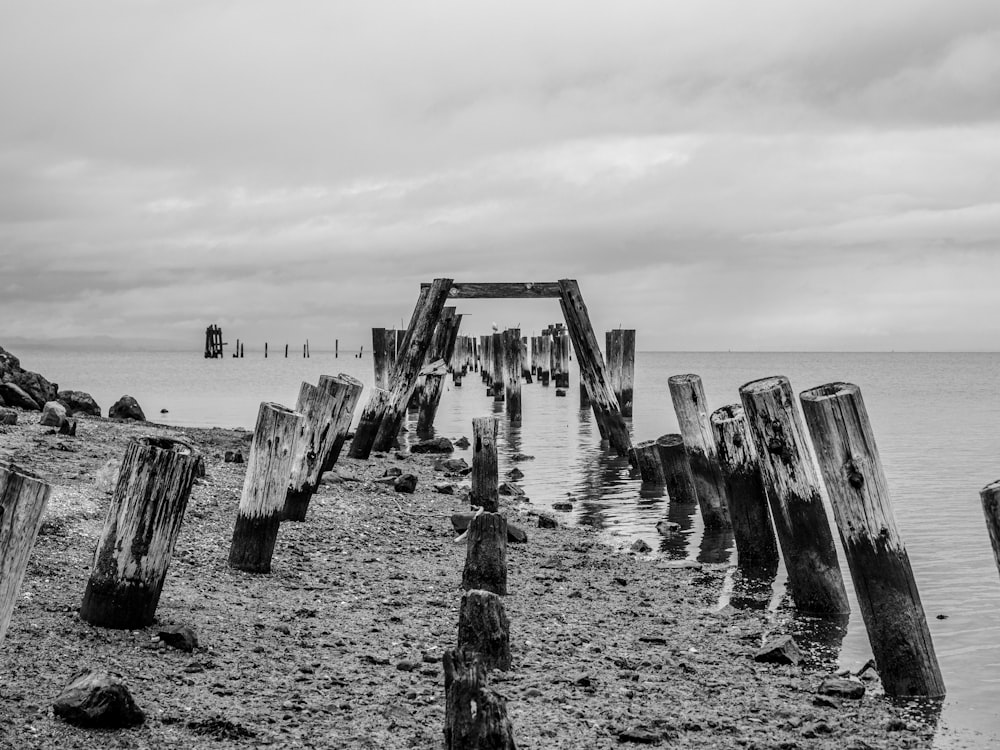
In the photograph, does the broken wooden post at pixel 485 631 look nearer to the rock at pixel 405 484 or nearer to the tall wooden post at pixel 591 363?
the rock at pixel 405 484

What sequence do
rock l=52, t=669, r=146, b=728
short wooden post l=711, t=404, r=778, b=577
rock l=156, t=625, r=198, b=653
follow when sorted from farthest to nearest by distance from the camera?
short wooden post l=711, t=404, r=778, b=577, rock l=156, t=625, r=198, b=653, rock l=52, t=669, r=146, b=728

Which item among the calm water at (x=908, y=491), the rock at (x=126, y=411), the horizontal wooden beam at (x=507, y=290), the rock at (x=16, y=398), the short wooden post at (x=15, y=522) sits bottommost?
the calm water at (x=908, y=491)

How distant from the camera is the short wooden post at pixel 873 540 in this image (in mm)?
5617

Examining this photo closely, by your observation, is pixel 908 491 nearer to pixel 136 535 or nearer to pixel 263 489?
pixel 263 489

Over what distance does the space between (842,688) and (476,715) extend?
270cm

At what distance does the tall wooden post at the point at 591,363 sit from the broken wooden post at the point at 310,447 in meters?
7.76

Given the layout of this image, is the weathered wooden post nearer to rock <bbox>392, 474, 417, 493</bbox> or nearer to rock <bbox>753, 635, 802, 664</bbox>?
rock <bbox>392, 474, 417, 493</bbox>

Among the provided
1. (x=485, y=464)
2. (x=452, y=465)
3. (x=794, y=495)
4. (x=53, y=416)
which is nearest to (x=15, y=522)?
(x=794, y=495)

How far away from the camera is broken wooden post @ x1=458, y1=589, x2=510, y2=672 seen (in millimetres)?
5633

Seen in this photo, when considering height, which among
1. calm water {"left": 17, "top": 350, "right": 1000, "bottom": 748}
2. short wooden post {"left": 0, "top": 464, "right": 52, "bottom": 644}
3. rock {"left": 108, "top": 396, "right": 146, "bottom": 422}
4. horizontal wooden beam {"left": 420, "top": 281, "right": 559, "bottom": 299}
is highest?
horizontal wooden beam {"left": 420, "top": 281, "right": 559, "bottom": 299}

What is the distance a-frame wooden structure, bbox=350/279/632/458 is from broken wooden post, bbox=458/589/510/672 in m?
10.6

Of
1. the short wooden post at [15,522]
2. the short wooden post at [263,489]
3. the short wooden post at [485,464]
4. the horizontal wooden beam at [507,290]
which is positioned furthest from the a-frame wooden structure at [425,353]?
the short wooden post at [15,522]

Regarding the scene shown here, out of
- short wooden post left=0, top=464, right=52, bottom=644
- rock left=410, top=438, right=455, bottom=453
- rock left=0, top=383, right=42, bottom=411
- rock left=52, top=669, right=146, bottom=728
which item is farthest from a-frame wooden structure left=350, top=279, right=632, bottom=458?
short wooden post left=0, top=464, right=52, bottom=644

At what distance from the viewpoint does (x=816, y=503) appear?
7184 millimetres
